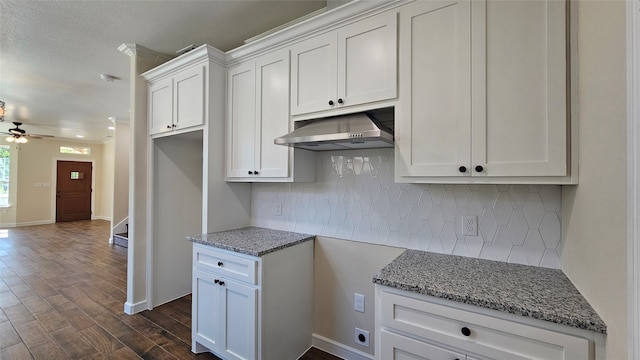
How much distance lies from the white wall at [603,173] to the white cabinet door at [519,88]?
0.27 ft

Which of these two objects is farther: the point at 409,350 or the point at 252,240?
the point at 252,240

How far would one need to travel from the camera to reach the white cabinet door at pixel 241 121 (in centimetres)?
230

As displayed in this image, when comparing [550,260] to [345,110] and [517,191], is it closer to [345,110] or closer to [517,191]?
[517,191]

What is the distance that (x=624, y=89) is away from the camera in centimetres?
81

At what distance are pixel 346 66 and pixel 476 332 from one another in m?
1.61

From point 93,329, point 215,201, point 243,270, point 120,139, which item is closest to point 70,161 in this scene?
point 120,139

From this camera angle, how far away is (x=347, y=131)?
1.69 metres

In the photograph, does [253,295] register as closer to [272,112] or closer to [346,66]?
[272,112]

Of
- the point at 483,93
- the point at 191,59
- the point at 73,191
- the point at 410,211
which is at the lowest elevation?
the point at 73,191

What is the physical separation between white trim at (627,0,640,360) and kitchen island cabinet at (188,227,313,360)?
162 centimetres

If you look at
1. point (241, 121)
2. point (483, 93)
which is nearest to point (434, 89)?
point (483, 93)

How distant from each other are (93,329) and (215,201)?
1.67 m

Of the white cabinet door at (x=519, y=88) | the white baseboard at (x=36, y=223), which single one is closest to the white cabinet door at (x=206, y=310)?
the white cabinet door at (x=519, y=88)

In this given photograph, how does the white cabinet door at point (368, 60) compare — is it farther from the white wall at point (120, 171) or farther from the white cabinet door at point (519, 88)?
the white wall at point (120, 171)
